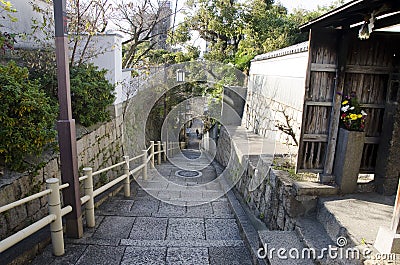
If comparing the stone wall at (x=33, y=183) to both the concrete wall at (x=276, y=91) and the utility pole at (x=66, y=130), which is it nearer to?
the utility pole at (x=66, y=130)

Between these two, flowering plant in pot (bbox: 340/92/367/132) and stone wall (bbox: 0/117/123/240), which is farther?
flowering plant in pot (bbox: 340/92/367/132)

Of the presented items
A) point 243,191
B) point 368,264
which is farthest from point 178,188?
point 368,264

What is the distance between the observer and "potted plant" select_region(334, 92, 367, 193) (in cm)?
309

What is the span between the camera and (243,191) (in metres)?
5.49

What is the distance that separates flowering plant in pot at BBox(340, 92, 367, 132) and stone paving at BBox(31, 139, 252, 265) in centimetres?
179

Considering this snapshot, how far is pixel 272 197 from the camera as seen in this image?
143 inches

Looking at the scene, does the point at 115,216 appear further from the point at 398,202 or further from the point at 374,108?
the point at 374,108

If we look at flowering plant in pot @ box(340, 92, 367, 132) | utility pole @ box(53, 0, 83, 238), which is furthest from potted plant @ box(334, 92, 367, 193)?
utility pole @ box(53, 0, 83, 238)

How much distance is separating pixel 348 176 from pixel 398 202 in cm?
113

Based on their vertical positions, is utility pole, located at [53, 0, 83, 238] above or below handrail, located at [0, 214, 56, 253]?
above

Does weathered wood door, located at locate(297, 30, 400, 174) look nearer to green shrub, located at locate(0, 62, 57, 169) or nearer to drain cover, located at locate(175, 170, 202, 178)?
green shrub, located at locate(0, 62, 57, 169)

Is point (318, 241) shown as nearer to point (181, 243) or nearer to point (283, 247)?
point (283, 247)

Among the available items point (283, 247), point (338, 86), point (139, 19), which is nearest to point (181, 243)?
point (283, 247)

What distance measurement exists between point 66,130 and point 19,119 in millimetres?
441
